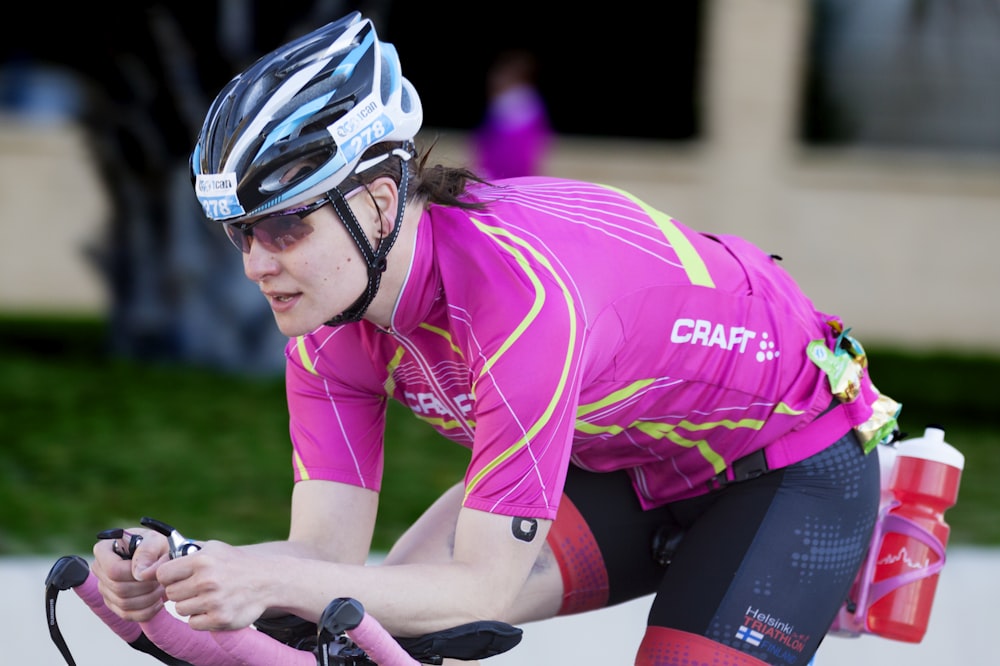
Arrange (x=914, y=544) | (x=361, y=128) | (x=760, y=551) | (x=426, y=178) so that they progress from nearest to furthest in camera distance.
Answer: (x=361, y=128) < (x=426, y=178) < (x=760, y=551) < (x=914, y=544)

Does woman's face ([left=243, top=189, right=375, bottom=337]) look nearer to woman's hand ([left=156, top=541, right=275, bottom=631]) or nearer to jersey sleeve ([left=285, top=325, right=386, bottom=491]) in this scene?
jersey sleeve ([left=285, top=325, right=386, bottom=491])

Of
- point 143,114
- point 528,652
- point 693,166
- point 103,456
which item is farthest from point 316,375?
point 693,166

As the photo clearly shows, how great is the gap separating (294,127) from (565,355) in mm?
569

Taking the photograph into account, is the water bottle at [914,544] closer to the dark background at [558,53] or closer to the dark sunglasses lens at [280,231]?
the dark sunglasses lens at [280,231]

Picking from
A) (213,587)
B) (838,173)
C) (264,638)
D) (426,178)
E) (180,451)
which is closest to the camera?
(213,587)

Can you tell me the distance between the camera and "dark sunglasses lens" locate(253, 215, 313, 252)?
235 centimetres

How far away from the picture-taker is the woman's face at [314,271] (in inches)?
93.4

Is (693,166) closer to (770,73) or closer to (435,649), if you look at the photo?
(770,73)

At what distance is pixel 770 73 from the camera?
1249cm

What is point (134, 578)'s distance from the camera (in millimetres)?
2293

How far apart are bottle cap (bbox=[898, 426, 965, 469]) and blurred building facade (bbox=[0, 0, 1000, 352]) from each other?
9.60 meters

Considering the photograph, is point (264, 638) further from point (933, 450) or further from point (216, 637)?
point (933, 450)

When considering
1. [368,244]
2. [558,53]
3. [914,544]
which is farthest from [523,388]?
[558,53]

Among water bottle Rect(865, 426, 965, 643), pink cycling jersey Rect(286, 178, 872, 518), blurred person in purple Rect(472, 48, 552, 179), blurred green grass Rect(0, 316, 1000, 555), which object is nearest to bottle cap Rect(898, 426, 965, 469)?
water bottle Rect(865, 426, 965, 643)
